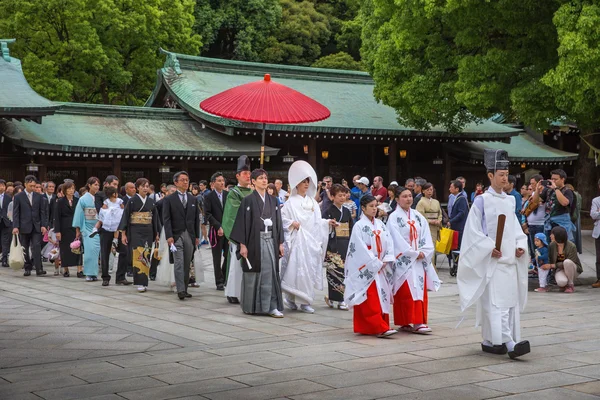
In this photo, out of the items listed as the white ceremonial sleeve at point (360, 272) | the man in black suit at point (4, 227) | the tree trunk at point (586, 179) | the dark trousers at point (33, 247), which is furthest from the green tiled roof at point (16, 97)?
the tree trunk at point (586, 179)

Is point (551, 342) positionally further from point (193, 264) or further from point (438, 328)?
point (193, 264)

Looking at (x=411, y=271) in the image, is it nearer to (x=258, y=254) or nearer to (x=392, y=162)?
(x=258, y=254)

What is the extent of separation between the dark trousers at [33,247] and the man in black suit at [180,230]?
4.37 m

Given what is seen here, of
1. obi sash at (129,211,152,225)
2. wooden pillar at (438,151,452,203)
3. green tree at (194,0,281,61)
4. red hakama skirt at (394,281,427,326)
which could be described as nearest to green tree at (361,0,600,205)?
wooden pillar at (438,151,452,203)

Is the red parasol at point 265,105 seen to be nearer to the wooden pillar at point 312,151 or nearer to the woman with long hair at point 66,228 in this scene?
the woman with long hair at point 66,228

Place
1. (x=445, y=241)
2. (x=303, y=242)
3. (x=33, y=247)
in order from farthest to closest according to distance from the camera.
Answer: (x=33, y=247) < (x=445, y=241) < (x=303, y=242)

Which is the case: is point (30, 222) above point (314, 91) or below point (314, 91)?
below

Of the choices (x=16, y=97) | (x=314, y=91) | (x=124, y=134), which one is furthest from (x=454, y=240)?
(x=314, y=91)

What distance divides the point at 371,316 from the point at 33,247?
8.63 meters

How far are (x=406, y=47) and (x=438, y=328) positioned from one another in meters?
14.2

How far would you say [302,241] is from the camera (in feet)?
33.3

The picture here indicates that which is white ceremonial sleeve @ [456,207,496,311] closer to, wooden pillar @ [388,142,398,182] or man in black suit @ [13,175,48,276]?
man in black suit @ [13,175,48,276]

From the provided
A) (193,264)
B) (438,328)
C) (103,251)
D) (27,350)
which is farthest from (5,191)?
(438,328)

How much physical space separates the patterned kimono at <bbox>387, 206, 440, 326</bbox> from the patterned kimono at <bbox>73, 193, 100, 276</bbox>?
6515 millimetres
